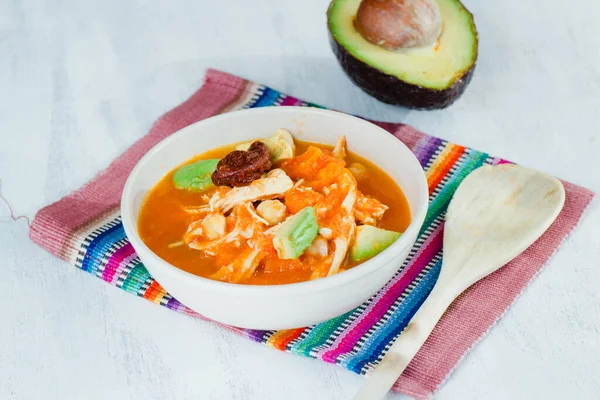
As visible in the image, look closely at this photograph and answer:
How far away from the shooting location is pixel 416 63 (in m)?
2.35

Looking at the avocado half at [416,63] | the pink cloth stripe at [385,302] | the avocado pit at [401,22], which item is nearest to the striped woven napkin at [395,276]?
the pink cloth stripe at [385,302]

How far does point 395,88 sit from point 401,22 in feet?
0.57

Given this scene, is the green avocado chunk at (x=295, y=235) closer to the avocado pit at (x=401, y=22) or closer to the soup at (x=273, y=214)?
the soup at (x=273, y=214)

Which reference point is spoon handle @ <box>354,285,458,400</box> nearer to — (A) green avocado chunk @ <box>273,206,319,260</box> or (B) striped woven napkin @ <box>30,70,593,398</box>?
(B) striped woven napkin @ <box>30,70,593,398</box>

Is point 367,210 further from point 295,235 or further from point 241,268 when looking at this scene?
point 241,268

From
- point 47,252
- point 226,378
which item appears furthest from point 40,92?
point 226,378

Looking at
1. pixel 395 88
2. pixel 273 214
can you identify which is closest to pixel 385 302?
pixel 273 214

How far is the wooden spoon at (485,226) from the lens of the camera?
69.7 inches

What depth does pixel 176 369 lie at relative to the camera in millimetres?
1766

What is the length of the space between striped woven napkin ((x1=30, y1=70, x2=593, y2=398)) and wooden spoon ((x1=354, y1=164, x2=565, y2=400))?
47 millimetres

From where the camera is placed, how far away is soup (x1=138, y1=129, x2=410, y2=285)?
1.74 metres

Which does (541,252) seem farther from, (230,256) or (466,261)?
(230,256)

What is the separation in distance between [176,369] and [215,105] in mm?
962

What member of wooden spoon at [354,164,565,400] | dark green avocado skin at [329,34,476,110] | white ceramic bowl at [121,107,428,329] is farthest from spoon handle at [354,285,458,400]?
dark green avocado skin at [329,34,476,110]
